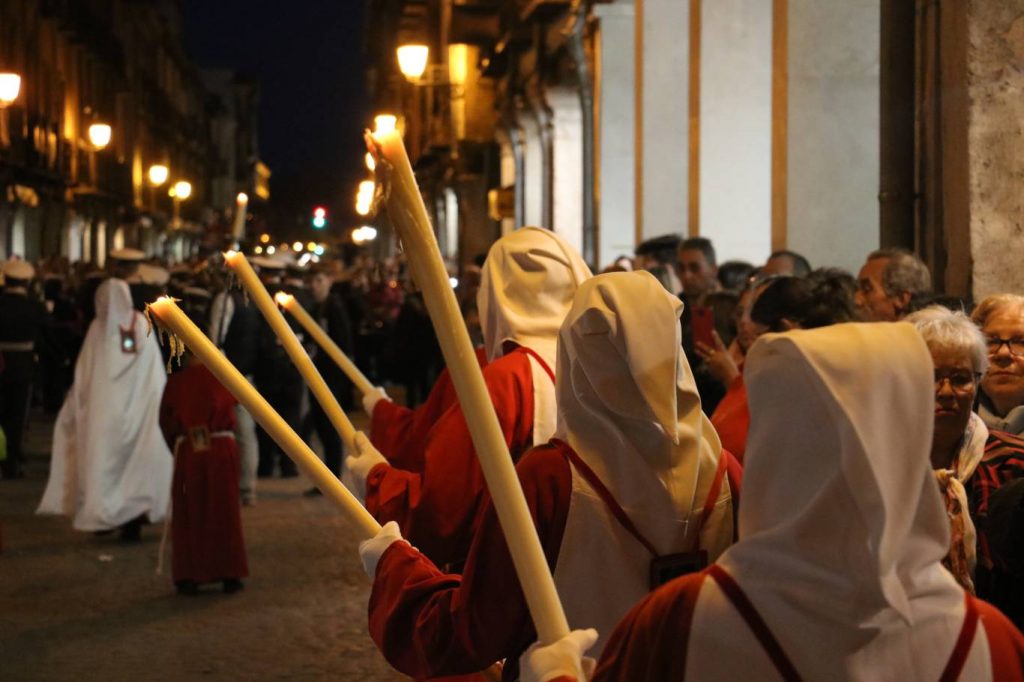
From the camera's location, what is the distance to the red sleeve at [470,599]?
129 inches

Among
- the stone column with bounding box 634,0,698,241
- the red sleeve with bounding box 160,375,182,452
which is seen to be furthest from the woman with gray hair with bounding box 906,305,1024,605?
the stone column with bounding box 634,0,698,241

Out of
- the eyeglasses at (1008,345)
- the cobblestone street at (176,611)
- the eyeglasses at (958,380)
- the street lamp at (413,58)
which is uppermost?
the street lamp at (413,58)

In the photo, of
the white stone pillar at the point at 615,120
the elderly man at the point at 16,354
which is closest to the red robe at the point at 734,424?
the elderly man at the point at 16,354

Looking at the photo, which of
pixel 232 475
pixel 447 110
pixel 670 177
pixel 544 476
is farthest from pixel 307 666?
pixel 447 110

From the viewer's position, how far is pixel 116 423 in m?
12.5

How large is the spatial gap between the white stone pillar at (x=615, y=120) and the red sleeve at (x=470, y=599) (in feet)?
47.2

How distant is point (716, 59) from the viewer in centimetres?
1349

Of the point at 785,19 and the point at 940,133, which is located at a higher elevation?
the point at 785,19

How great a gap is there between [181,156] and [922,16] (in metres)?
77.6

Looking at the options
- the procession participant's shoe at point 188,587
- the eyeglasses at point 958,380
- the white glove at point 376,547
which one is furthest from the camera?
the procession participant's shoe at point 188,587

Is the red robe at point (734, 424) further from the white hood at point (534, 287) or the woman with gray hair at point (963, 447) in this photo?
the woman with gray hair at point (963, 447)

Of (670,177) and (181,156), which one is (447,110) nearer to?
(670,177)

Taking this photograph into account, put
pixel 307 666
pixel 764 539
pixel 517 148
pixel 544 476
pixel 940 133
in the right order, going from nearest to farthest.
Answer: pixel 764 539
pixel 544 476
pixel 307 666
pixel 940 133
pixel 517 148

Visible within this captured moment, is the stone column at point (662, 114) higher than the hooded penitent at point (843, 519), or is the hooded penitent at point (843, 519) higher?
the stone column at point (662, 114)
